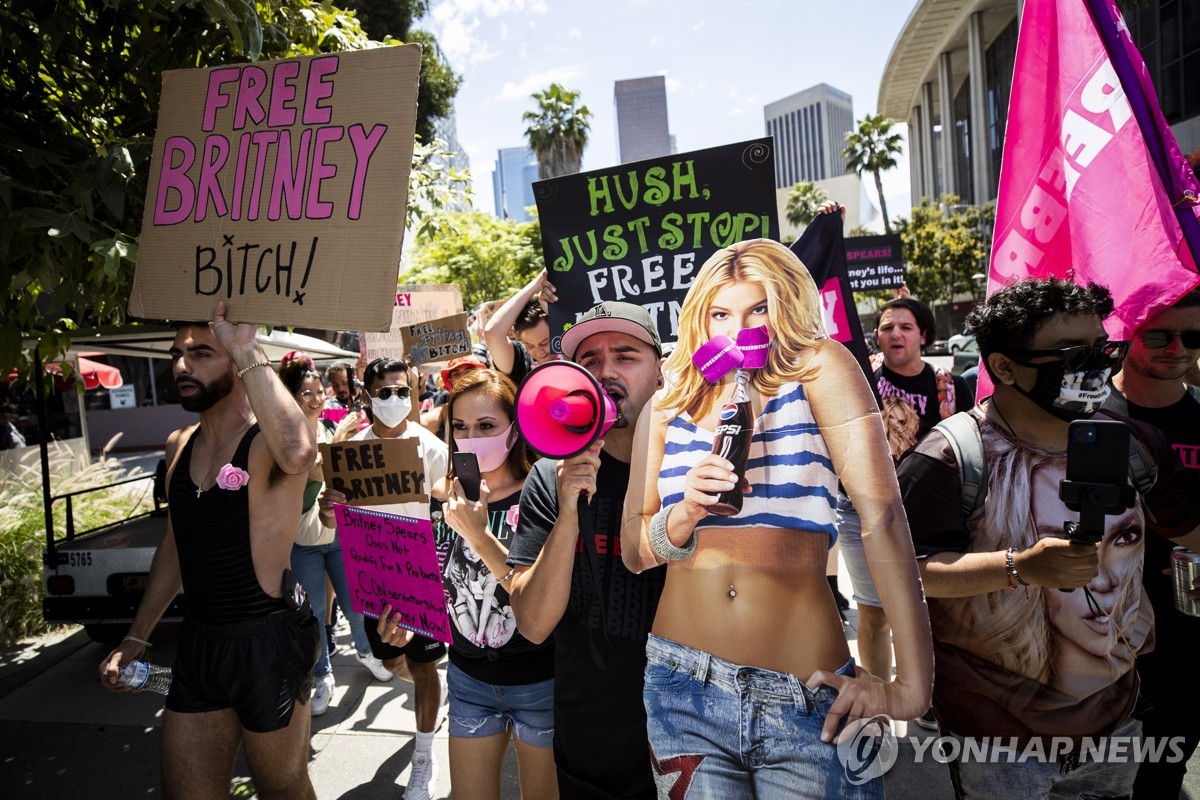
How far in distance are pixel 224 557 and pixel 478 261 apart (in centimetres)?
2108

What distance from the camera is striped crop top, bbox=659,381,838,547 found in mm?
1648

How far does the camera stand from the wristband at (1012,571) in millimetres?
1912

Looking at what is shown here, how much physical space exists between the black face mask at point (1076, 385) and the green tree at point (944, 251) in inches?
1380

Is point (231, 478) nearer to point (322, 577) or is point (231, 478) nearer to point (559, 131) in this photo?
point (322, 577)

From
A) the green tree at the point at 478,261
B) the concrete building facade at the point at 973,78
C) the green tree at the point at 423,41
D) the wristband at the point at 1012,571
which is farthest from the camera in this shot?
the green tree at the point at 478,261

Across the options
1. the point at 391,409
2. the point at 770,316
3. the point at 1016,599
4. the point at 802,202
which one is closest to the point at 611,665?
the point at 770,316

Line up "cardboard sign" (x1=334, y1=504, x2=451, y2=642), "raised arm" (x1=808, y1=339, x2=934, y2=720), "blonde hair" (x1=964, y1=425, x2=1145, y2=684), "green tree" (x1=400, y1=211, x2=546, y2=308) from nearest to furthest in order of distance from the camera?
"raised arm" (x1=808, y1=339, x2=934, y2=720) < "blonde hair" (x1=964, y1=425, x2=1145, y2=684) < "cardboard sign" (x1=334, y1=504, x2=451, y2=642) < "green tree" (x1=400, y1=211, x2=546, y2=308)

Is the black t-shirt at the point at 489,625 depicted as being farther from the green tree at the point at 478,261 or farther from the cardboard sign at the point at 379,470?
the green tree at the point at 478,261

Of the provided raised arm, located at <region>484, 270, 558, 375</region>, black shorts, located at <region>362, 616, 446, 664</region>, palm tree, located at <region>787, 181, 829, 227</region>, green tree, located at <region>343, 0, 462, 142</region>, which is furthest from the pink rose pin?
palm tree, located at <region>787, 181, 829, 227</region>

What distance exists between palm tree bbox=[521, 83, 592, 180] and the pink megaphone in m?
35.4

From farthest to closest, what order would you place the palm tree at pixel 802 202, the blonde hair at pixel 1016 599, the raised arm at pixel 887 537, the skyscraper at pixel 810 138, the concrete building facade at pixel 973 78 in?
the skyscraper at pixel 810 138, the palm tree at pixel 802 202, the concrete building facade at pixel 973 78, the blonde hair at pixel 1016 599, the raised arm at pixel 887 537

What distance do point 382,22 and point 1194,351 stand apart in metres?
23.2

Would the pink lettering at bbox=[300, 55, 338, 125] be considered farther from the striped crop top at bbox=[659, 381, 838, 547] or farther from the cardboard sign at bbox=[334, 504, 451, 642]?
the striped crop top at bbox=[659, 381, 838, 547]

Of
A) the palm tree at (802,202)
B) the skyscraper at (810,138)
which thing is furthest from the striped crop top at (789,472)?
the skyscraper at (810,138)
